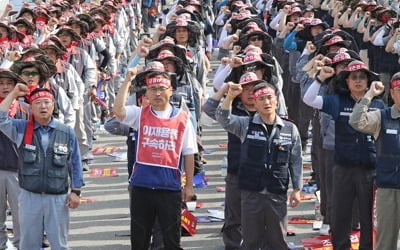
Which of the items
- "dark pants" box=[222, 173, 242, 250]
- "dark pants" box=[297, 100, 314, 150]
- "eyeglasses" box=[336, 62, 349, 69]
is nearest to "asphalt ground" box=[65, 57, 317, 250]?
Result: "dark pants" box=[222, 173, 242, 250]

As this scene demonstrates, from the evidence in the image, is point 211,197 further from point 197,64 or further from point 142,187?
point 142,187

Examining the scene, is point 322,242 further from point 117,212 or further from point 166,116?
point 117,212

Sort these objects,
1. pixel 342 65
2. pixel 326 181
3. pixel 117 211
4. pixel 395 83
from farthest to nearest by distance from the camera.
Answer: pixel 117 211 → pixel 326 181 → pixel 342 65 → pixel 395 83

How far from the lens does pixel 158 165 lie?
9844mm

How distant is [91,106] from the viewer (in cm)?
1695

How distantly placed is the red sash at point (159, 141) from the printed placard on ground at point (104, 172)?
240 inches

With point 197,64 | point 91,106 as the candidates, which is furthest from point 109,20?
point 197,64

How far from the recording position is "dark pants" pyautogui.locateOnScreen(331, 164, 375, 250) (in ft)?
34.5

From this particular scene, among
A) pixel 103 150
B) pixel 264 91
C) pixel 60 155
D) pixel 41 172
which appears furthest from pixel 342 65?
pixel 103 150

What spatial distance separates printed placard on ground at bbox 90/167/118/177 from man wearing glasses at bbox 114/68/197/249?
6.06 m

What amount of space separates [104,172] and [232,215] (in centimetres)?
531

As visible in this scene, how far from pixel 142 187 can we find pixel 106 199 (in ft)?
15.0

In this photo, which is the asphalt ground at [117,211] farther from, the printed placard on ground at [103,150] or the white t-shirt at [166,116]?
the white t-shirt at [166,116]

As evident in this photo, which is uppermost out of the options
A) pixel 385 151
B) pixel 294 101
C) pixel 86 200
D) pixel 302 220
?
pixel 294 101
